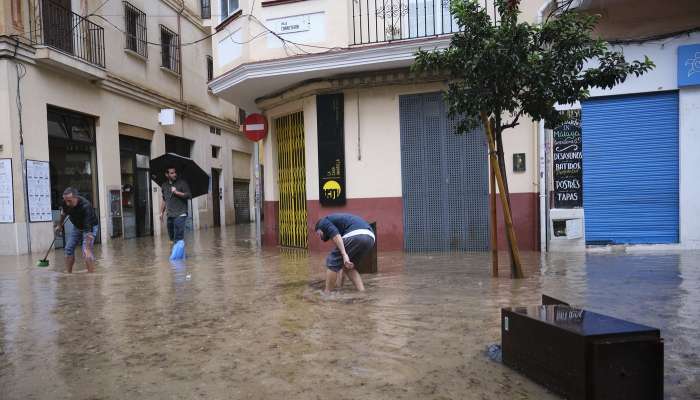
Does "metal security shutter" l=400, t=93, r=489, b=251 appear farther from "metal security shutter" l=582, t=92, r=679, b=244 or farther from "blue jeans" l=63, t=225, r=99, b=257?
"blue jeans" l=63, t=225, r=99, b=257

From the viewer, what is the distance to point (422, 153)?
10.7 m

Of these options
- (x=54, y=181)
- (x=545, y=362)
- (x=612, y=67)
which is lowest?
(x=545, y=362)

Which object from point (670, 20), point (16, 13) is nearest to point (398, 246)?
point (670, 20)

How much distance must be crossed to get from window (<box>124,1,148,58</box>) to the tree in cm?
1264

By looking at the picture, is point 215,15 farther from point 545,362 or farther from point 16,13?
point 545,362

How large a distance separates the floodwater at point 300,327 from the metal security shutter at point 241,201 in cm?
1516

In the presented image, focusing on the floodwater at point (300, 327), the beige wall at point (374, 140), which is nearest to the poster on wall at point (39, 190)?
the floodwater at point (300, 327)

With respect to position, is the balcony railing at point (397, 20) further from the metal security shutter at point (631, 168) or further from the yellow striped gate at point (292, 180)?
the metal security shutter at point (631, 168)

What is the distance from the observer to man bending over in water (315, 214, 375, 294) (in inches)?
239

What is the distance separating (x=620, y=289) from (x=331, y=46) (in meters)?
6.94

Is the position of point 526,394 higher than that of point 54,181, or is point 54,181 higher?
point 54,181

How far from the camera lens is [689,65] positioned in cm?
942

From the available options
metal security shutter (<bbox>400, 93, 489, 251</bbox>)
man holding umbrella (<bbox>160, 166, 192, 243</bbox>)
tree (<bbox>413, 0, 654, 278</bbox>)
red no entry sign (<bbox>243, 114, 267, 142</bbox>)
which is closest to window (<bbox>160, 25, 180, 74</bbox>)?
red no entry sign (<bbox>243, 114, 267, 142</bbox>)

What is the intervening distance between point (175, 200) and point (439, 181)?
16.9 ft
